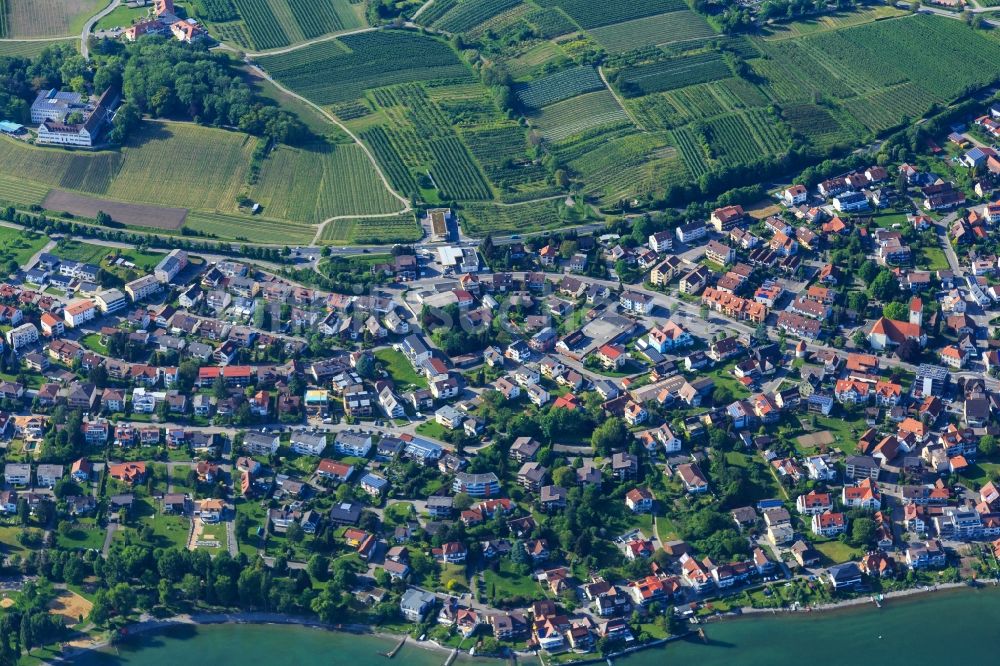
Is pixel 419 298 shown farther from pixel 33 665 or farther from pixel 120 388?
pixel 33 665

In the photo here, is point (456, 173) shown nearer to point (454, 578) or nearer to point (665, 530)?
point (665, 530)

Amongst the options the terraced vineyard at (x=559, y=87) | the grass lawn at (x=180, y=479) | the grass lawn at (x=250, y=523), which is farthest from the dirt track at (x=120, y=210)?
the grass lawn at (x=250, y=523)

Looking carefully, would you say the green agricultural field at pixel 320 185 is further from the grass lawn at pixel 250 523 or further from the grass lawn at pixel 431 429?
the grass lawn at pixel 250 523

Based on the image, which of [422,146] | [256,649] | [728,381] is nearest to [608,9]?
[422,146]

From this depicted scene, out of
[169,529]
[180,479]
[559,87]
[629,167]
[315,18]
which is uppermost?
[315,18]

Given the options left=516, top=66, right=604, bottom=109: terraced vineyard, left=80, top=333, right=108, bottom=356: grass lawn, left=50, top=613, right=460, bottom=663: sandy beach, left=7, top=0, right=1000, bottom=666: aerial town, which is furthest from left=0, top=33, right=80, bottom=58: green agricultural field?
left=50, top=613, right=460, bottom=663: sandy beach
